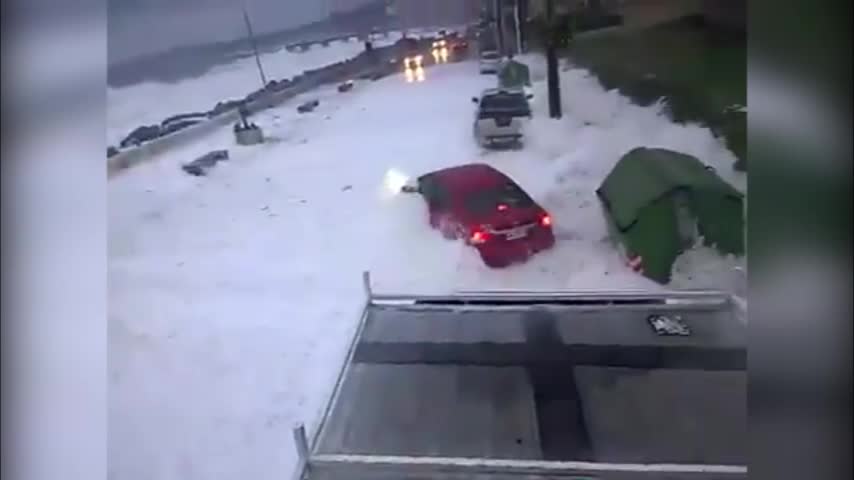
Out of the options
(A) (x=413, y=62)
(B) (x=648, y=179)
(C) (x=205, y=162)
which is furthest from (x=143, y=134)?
(B) (x=648, y=179)

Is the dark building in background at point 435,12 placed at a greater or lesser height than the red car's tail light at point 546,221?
greater

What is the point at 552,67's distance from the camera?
945 mm

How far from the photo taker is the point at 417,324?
98 centimetres

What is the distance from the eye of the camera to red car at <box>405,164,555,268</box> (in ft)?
3.11

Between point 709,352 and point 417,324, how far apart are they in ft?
0.98

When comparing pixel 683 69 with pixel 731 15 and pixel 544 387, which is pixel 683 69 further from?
pixel 544 387

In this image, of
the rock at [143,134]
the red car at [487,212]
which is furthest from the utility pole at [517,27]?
the rock at [143,134]

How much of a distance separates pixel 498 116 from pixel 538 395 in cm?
29

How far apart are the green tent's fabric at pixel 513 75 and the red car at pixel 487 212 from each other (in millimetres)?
88

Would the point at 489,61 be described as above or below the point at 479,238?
above

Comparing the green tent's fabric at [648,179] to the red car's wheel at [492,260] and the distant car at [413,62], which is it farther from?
the distant car at [413,62]

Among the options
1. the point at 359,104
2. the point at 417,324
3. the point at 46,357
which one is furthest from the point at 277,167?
the point at 46,357

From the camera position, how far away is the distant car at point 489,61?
3.11 feet

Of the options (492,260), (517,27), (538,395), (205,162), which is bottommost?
(538,395)
